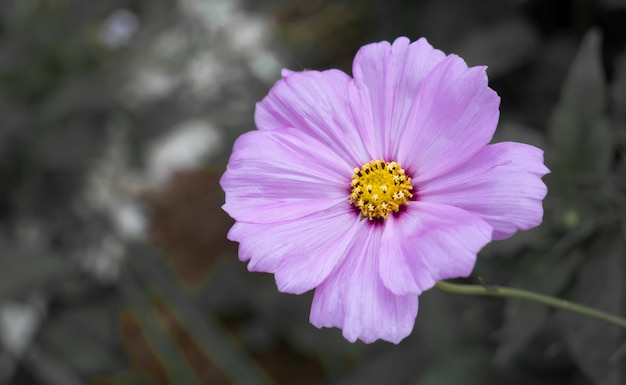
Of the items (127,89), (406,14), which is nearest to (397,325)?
(406,14)

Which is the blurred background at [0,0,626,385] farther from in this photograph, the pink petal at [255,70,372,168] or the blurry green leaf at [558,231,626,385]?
the pink petal at [255,70,372,168]

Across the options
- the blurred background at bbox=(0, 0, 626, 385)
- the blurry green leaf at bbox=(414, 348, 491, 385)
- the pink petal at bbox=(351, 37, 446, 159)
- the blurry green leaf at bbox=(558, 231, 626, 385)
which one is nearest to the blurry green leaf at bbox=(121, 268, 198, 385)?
the blurred background at bbox=(0, 0, 626, 385)

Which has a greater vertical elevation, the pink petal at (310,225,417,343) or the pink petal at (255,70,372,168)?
the pink petal at (255,70,372,168)

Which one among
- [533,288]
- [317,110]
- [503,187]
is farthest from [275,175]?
[533,288]

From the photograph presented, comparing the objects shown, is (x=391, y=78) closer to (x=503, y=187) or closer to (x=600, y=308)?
(x=503, y=187)

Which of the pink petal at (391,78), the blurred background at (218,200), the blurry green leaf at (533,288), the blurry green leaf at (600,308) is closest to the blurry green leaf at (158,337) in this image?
the blurred background at (218,200)

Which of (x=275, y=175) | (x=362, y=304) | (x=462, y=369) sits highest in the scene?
(x=275, y=175)
